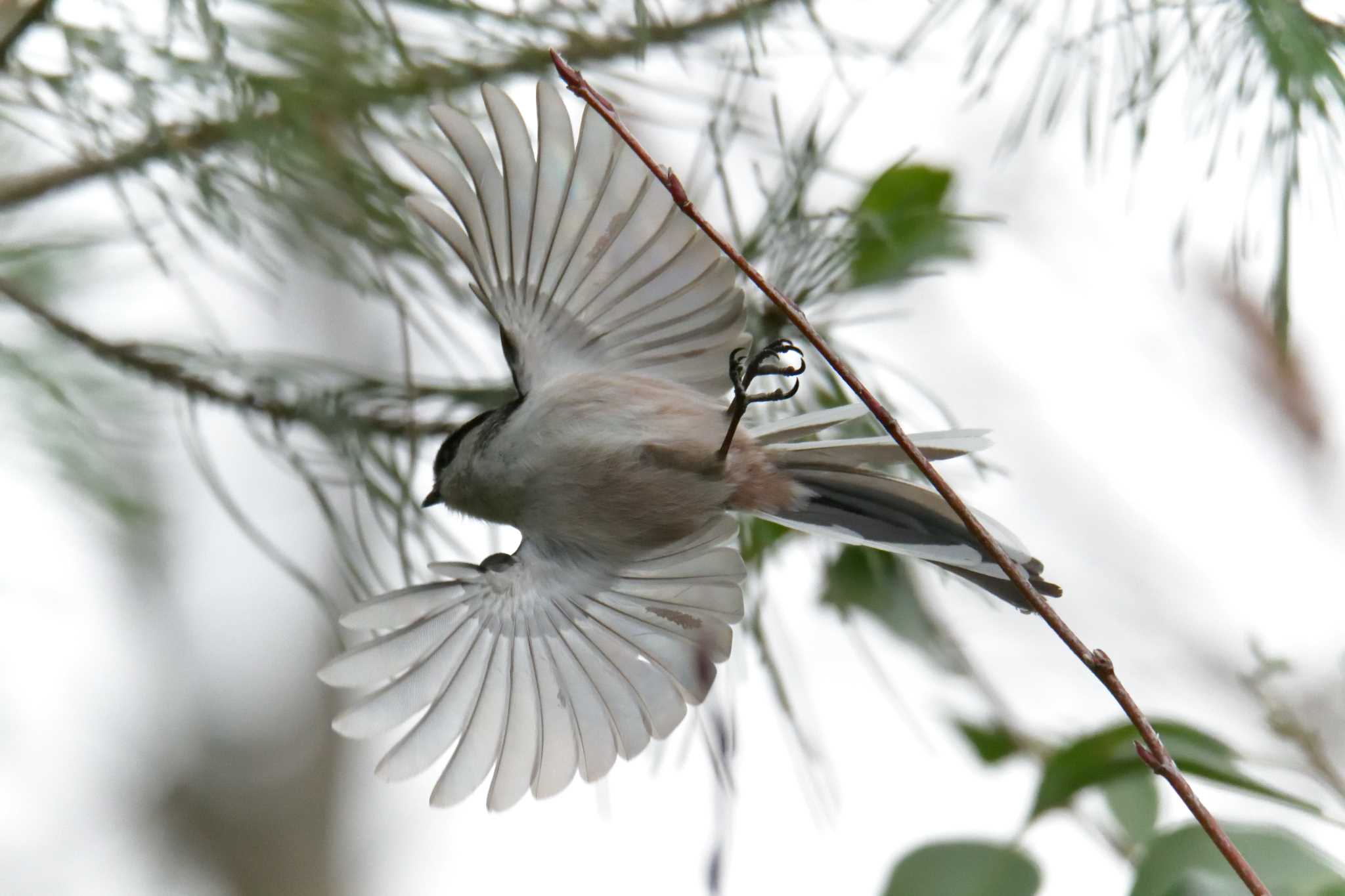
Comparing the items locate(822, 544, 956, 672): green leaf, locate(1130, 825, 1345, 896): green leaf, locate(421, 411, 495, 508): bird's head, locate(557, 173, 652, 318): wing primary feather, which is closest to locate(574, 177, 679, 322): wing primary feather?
locate(557, 173, 652, 318): wing primary feather

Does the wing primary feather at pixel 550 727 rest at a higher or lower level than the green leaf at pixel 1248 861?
higher

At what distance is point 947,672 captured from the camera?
1.17m

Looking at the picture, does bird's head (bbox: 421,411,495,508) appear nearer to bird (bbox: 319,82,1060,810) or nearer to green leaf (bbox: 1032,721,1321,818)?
bird (bbox: 319,82,1060,810)

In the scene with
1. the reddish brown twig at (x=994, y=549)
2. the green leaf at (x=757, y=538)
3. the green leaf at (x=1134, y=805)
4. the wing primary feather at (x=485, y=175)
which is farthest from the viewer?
the green leaf at (x=757, y=538)

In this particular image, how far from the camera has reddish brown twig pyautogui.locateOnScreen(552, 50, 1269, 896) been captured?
1.81 ft

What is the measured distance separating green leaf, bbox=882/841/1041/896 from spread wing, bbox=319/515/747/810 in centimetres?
18

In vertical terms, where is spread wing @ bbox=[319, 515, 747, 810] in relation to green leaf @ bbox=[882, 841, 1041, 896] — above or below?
above

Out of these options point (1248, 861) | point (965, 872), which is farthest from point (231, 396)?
point (1248, 861)

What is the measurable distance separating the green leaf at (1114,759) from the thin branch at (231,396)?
0.49m

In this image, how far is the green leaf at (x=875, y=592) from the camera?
1091 mm

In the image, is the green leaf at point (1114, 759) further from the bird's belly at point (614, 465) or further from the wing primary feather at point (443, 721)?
the wing primary feather at point (443, 721)

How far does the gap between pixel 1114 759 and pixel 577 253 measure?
0.46 metres

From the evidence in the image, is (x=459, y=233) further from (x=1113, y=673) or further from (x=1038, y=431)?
(x=1038, y=431)

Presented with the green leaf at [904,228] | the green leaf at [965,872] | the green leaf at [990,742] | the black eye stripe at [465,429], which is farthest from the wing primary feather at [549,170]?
the green leaf at [990,742]
